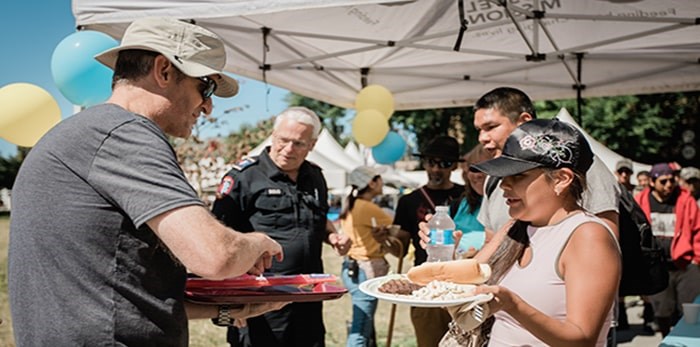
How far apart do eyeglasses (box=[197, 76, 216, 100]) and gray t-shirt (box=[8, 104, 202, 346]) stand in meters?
0.23

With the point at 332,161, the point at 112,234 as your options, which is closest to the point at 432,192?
the point at 112,234

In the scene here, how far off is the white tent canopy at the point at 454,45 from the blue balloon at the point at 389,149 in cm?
48

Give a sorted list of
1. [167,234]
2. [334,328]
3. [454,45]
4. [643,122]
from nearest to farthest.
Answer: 1. [167,234]
2. [454,45]
3. [334,328]
4. [643,122]

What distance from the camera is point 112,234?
57.2 inches

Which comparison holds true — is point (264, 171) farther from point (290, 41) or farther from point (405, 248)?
point (290, 41)

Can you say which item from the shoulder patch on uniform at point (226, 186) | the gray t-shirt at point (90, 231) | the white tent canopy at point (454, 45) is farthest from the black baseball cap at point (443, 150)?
the gray t-shirt at point (90, 231)

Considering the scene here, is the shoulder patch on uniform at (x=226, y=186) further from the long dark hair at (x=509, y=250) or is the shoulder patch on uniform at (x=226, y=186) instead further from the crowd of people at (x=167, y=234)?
the long dark hair at (x=509, y=250)

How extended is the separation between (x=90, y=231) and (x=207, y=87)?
1.68 ft

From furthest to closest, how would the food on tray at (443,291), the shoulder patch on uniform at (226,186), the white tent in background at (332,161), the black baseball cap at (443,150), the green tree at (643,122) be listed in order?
the green tree at (643,122) < the white tent in background at (332,161) < the black baseball cap at (443,150) < the shoulder patch on uniform at (226,186) < the food on tray at (443,291)

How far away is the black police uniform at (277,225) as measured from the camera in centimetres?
348

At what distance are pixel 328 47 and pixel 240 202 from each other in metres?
2.60

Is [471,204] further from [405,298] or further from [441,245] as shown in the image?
[405,298]

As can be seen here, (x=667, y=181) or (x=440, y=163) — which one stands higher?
(x=440, y=163)

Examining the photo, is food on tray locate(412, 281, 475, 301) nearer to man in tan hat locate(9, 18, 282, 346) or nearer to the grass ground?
man in tan hat locate(9, 18, 282, 346)
